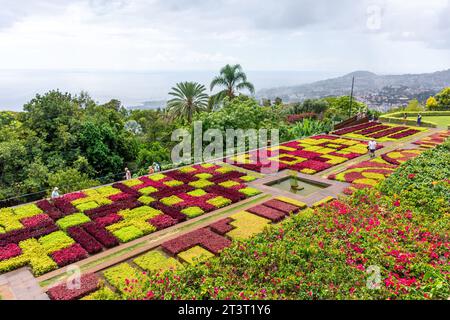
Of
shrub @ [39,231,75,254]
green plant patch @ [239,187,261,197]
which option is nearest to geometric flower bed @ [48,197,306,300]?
green plant patch @ [239,187,261,197]

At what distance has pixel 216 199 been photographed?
1791 centimetres

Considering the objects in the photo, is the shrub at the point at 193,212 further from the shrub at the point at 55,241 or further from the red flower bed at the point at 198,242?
the shrub at the point at 55,241

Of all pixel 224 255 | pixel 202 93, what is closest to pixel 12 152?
pixel 224 255

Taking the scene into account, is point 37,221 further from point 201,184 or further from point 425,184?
point 425,184

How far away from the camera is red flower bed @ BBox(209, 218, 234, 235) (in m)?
14.3

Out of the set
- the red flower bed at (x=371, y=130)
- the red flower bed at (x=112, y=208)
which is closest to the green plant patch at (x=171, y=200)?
the red flower bed at (x=112, y=208)

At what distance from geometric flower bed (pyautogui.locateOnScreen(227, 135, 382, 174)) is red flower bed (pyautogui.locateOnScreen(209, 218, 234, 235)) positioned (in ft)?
29.9

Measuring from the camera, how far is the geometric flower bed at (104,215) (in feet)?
42.3

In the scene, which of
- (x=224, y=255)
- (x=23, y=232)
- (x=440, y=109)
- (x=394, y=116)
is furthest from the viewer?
Answer: (x=440, y=109)

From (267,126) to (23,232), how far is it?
25036 millimetres

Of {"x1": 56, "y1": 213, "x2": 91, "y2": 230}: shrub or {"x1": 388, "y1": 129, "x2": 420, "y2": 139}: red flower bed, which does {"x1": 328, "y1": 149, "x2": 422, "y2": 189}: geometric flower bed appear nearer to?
{"x1": 388, "y1": 129, "x2": 420, "y2": 139}: red flower bed

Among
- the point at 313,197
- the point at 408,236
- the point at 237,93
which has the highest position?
the point at 237,93
